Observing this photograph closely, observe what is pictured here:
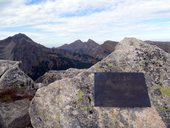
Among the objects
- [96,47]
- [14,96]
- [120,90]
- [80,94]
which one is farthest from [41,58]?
[120,90]

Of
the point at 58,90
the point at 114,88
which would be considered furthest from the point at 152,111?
the point at 58,90

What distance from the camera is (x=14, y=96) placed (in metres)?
12.6

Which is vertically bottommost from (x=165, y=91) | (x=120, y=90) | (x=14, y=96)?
(x=14, y=96)

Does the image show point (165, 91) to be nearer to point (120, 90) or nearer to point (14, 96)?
point (120, 90)

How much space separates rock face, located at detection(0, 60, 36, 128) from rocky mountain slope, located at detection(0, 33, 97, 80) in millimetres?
8030

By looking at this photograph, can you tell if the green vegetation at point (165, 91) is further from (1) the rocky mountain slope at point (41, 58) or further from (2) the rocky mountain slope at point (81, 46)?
(2) the rocky mountain slope at point (81, 46)

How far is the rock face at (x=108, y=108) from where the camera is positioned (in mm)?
9586

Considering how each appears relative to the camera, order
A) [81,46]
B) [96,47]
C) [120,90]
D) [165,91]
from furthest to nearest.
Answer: [81,46], [96,47], [165,91], [120,90]

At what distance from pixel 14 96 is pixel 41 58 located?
9184mm

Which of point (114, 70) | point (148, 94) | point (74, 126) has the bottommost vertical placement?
point (74, 126)

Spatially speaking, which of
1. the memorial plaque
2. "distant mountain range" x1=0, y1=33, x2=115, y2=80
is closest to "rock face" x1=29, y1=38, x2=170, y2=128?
the memorial plaque

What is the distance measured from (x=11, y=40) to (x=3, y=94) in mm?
15493

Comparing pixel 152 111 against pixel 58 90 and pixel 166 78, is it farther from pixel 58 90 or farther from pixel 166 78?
pixel 58 90

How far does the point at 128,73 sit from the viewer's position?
10266 millimetres
